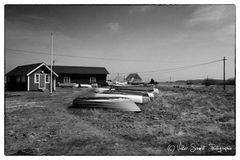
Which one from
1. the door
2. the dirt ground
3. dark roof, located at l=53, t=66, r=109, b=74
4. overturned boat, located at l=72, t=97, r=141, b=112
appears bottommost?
the dirt ground

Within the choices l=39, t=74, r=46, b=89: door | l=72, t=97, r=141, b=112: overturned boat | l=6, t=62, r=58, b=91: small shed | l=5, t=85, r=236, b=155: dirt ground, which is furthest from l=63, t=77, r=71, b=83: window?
l=5, t=85, r=236, b=155: dirt ground

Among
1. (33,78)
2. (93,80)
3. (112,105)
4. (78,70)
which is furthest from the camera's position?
(78,70)

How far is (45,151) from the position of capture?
A: 3.24 meters

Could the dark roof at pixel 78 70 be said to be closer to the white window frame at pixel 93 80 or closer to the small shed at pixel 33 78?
the white window frame at pixel 93 80

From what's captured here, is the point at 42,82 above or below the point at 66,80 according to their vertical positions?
below

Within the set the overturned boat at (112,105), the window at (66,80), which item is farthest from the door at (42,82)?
the overturned boat at (112,105)

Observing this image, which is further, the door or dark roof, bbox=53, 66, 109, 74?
dark roof, bbox=53, 66, 109, 74

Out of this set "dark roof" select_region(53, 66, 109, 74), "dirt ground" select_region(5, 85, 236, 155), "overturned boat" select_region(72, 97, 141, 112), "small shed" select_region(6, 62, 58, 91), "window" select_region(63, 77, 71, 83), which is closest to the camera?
"dirt ground" select_region(5, 85, 236, 155)

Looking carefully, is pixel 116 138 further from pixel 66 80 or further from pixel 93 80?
pixel 66 80

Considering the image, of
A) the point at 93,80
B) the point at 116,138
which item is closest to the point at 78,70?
the point at 93,80

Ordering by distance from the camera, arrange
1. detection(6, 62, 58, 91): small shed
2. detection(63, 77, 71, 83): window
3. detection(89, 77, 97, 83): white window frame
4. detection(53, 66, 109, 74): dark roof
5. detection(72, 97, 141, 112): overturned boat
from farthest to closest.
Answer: detection(89, 77, 97, 83): white window frame, detection(53, 66, 109, 74): dark roof, detection(63, 77, 71, 83): window, detection(6, 62, 58, 91): small shed, detection(72, 97, 141, 112): overturned boat

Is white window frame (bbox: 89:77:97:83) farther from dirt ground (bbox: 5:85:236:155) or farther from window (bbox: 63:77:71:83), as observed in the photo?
dirt ground (bbox: 5:85:236:155)
